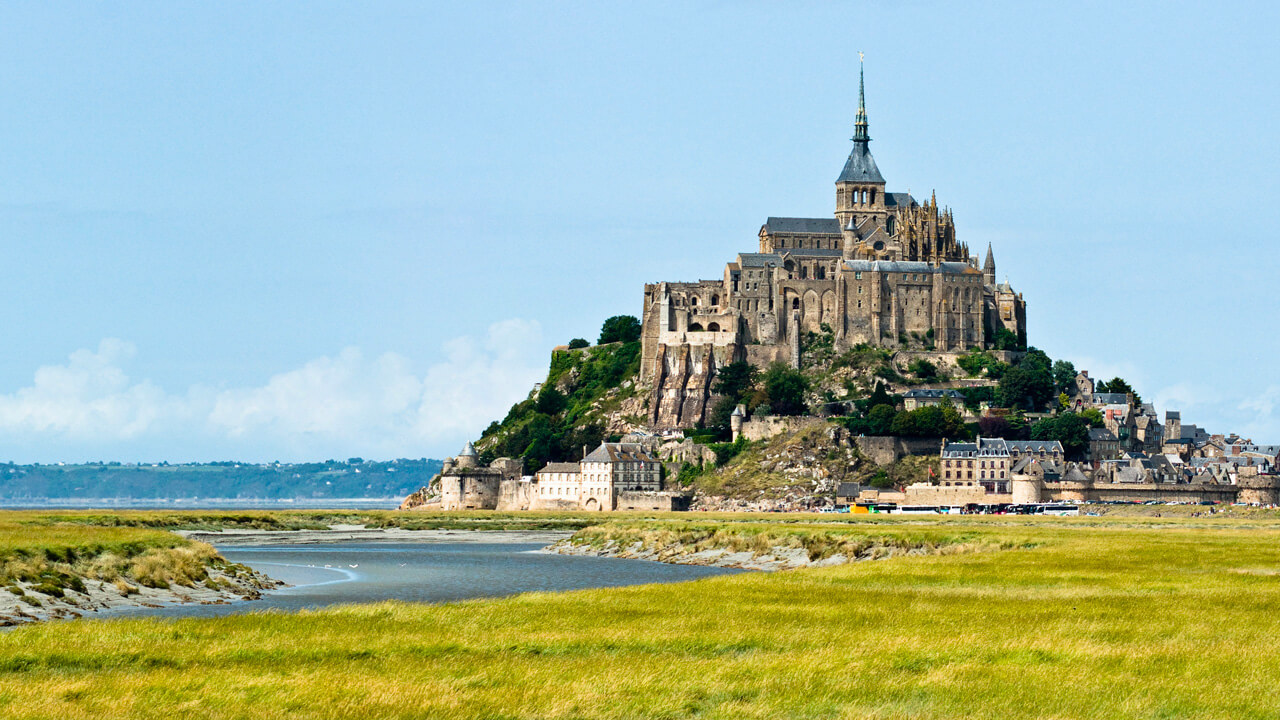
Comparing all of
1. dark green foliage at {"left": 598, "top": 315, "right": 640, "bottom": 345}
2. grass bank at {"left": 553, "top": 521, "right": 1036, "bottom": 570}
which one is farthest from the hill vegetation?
grass bank at {"left": 553, "top": 521, "right": 1036, "bottom": 570}

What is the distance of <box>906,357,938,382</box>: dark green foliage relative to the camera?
14550 cm

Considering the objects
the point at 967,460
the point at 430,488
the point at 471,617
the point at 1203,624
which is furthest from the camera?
the point at 430,488

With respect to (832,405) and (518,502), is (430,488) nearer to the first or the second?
(518,502)

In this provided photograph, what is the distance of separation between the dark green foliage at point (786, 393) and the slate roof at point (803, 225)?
20.9 metres

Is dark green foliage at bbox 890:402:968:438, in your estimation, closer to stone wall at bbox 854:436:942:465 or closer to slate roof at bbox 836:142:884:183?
stone wall at bbox 854:436:942:465

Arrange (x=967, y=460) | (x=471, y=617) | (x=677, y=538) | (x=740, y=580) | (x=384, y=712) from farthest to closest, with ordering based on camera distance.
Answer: (x=967, y=460) < (x=677, y=538) < (x=740, y=580) < (x=471, y=617) < (x=384, y=712)

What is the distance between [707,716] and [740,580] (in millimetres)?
21380

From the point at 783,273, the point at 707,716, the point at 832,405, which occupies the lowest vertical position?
the point at 707,716

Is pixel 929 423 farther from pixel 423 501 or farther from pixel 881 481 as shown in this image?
pixel 423 501

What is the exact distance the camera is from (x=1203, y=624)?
98.1 feet

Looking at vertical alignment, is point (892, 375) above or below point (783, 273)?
below

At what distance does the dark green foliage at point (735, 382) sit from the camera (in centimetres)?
14625

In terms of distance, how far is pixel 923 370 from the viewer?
145500 millimetres

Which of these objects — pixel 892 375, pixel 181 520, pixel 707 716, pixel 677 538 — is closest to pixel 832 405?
pixel 892 375
